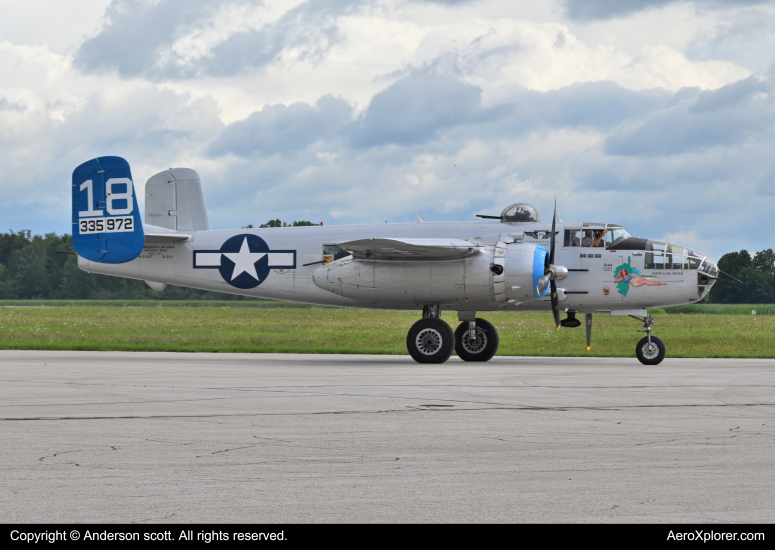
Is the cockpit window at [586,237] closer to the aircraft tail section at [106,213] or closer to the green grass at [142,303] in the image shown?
the aircraft tail section at [106,213]

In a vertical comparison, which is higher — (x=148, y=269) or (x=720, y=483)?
(x=148, y=269)

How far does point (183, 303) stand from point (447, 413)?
71441mm

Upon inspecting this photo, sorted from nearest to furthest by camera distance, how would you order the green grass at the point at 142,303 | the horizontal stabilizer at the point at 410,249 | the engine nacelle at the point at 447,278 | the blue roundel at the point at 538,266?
1. the horizontal stabilizer at the point at 410,249
2. the blue roundel at the point at 538,266
3. the engine nacelle at the point at 447,278
4. the green grass at the point at 142,303

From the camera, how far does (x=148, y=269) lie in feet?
89.8

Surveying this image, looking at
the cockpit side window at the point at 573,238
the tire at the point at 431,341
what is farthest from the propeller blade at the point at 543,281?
the tire at the point at 431,341

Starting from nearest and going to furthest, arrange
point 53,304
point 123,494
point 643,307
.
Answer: point 123,494 → point 643,307 → point 53,304

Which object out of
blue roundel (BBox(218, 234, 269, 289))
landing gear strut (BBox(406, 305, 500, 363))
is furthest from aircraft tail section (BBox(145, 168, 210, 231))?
landing gear strut (BBox(406, 305, 500, 363))

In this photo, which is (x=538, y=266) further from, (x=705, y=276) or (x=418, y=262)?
(x=705, y=276)

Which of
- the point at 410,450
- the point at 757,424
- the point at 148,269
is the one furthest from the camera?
the point at 148,269

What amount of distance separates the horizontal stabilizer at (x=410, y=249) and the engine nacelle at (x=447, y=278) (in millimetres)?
200

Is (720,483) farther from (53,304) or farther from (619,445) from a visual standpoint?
(53,304)

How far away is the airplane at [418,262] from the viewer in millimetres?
23594

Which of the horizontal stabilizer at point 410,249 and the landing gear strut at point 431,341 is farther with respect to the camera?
the landing gear strut at point 431,341

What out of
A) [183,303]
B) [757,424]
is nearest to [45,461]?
[757,424]
